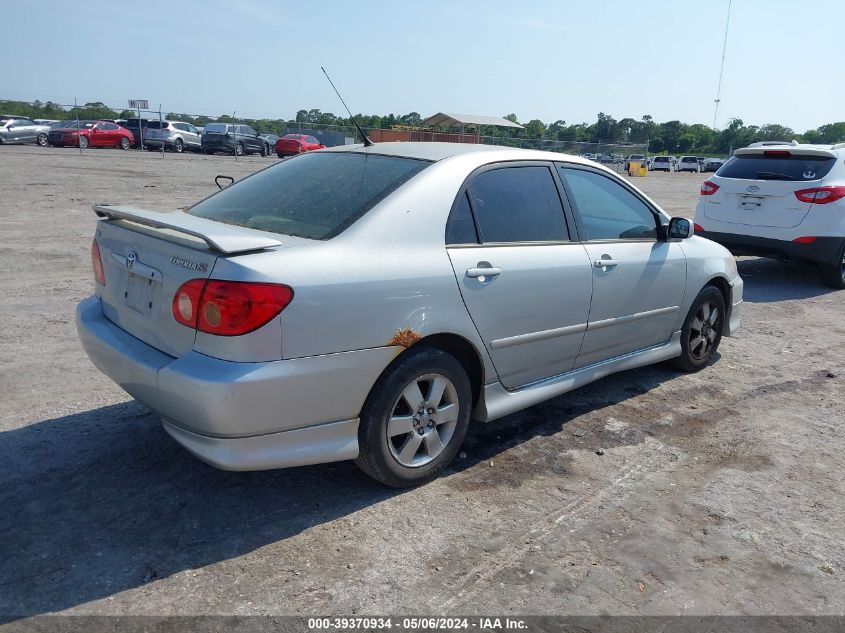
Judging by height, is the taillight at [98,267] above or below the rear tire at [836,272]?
above

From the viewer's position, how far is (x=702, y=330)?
18.6 feet

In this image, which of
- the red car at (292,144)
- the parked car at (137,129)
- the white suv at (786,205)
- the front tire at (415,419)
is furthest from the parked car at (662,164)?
the front tire at (415,419)

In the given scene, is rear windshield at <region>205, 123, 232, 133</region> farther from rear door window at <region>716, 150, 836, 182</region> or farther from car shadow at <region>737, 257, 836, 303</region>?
rear door window at <region>716, 150, 836, 182</region>

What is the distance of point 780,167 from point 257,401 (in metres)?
8.23

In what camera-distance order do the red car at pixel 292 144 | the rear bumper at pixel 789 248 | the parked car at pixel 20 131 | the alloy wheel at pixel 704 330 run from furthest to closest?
the red car at pixel 292 144 → the parked car at pixel 20 131 → the rear bumper at pixel 789 248 → the alloy wheel at pixel 704 330

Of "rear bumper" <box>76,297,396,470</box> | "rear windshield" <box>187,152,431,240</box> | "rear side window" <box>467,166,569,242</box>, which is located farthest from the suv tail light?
"rear side window" <box>467,166,569,242</box>

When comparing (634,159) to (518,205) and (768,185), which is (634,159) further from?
(518,205)

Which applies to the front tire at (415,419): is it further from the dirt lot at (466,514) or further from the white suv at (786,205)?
the white suv at (786,205)

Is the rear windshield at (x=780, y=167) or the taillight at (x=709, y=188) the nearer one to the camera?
the rear windshield at (x=780, y=167)

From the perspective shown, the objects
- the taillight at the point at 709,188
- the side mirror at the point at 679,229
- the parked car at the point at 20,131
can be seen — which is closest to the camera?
the side mirror at the point at 679,229

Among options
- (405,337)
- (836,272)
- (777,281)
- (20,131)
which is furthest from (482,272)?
(20,131)

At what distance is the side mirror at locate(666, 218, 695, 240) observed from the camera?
5.04 metres

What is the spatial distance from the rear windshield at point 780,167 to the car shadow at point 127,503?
20.9 feet

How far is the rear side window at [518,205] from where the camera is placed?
390 centimetres
